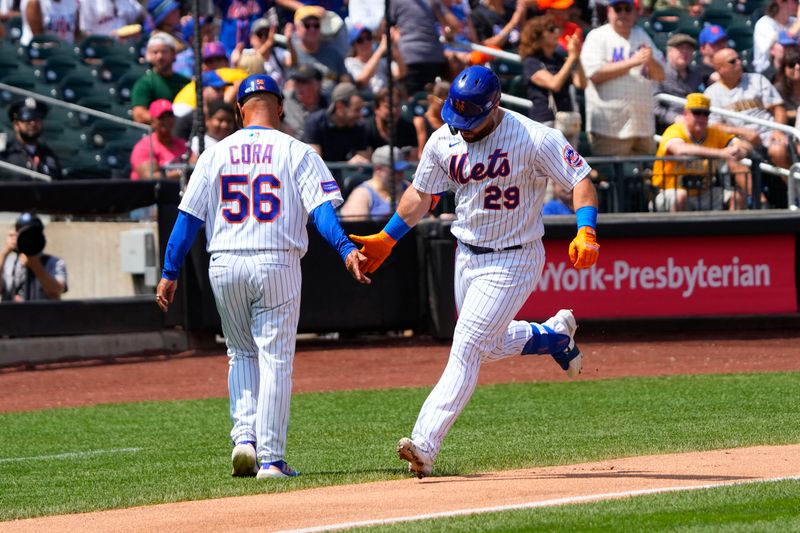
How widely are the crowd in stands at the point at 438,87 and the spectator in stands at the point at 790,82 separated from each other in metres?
0.01

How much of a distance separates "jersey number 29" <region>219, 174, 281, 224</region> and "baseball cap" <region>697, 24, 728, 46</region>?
989 centimetres

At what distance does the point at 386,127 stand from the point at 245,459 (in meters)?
7.22

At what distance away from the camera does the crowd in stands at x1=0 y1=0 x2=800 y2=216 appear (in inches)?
512

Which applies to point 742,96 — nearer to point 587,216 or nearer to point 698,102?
point 698,102

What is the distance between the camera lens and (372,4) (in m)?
15.0

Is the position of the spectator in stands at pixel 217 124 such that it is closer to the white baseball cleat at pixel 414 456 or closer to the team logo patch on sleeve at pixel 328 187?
the team logo patch on sleeve at pixel 328 187

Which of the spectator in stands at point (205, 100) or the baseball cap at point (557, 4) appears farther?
the baseball cap at point (557, 4)

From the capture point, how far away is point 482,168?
20.8 feet

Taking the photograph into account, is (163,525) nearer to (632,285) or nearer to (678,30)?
(632,285)

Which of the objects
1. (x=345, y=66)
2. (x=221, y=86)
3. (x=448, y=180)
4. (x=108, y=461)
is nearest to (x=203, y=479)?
(x=108, y=461)

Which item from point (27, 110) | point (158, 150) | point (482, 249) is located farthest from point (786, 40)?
point (482, 249)

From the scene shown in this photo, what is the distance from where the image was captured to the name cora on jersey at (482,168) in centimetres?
630


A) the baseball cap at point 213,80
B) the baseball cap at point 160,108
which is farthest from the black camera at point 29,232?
the baseball cap at point 213,80

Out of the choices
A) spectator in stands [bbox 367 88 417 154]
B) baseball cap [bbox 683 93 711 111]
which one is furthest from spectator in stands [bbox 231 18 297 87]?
baseball cap [bbox 683 93 711 111]
